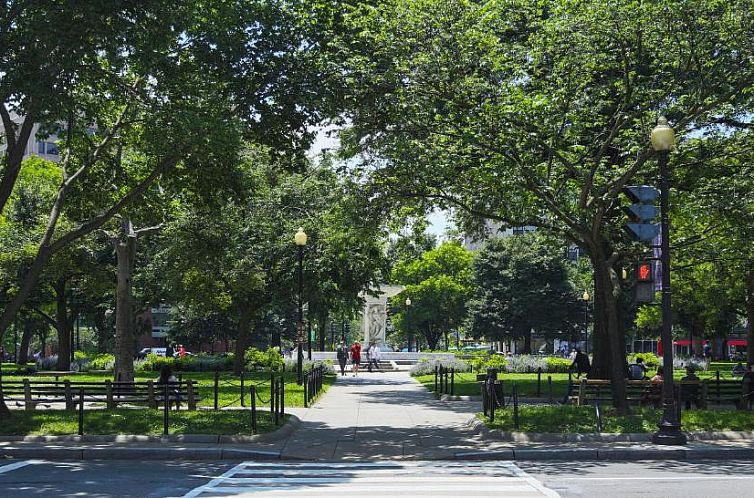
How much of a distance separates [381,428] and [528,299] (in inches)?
2192

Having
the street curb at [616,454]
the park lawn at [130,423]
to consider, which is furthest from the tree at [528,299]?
the street curb at [616,454]

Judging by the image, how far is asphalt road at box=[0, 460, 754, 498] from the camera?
36.5 ft

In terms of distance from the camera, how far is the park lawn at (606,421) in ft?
57.3

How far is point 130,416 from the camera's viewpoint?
1872 cm

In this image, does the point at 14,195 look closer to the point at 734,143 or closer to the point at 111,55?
the point at 111,55

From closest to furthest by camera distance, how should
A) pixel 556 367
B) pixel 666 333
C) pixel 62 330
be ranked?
pixel 666 333, pixel 556 367, pixel 62 330

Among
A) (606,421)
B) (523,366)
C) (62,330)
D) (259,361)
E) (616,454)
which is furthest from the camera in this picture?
(62,330)

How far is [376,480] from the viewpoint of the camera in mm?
12602

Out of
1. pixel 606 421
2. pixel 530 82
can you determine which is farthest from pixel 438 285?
pixel 606 421

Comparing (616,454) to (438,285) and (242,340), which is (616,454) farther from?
(438,285)

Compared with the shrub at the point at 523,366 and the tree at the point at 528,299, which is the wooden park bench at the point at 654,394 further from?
the tree at the point at 528,299

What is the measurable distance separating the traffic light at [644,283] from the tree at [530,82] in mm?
1806

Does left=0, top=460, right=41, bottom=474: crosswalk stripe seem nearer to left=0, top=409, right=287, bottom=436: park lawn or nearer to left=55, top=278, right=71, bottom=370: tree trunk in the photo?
left=0, top=409, right=287, bottom=436: park lawn

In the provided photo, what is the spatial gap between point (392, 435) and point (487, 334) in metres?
59.3
